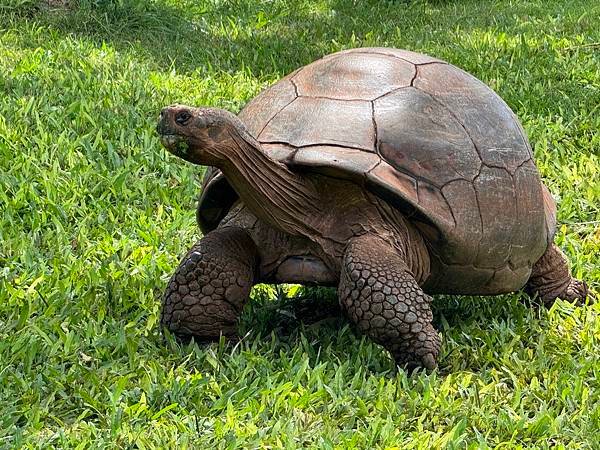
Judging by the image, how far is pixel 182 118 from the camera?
312cm

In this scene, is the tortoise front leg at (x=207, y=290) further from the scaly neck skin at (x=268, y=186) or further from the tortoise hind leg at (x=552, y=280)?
the tortoise hind leg at (x=552, y=280)

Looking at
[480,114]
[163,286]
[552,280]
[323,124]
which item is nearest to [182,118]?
[323,124]

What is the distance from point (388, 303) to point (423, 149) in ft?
1.87

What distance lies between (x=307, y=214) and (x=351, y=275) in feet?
0.99

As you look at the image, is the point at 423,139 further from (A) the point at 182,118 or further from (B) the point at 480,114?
(A) the point at 182,118

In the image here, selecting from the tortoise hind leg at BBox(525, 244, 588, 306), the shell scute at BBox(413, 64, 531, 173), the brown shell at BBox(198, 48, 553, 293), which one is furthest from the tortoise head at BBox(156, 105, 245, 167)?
the tortoise hind leg at BBox(525, 244, 588, 306)

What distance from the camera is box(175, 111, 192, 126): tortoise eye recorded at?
3.11 m

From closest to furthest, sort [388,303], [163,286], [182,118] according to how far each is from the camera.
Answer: [182,118]
[388,303]
[163,286]

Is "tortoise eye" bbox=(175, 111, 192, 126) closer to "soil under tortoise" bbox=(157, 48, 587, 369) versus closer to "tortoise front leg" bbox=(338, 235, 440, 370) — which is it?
"soil under tortoise" bbox=(157, 48, 587, 369)

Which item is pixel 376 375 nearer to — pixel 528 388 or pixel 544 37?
pixel 528 388

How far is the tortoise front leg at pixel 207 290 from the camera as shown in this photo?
352cm

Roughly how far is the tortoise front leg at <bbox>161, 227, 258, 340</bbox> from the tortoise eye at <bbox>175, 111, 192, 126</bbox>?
581 millimetres

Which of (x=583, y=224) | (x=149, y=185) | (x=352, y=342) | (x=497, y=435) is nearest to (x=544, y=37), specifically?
(x=583, y=224)

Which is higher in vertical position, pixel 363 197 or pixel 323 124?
pixel 323 124
